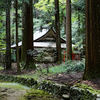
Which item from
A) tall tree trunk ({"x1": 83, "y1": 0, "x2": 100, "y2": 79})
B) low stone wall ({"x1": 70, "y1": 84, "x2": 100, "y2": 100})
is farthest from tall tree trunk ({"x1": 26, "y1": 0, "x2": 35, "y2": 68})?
low stone wall ({"x1": 70, "y1": 84, "x2": 100, "y2": 100})

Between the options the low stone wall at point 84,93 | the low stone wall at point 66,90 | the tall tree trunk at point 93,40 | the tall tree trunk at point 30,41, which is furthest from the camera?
the tall tree trunk at point 30,41

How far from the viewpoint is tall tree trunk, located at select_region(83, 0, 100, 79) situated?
5.08m

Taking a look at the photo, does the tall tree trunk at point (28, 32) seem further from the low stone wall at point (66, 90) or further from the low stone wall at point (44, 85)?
the low stone wall at point (66, 90)

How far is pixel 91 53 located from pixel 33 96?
2788 mm

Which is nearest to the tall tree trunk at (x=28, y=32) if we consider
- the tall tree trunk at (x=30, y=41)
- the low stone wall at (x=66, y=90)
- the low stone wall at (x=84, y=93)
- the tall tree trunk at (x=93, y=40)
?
the tall tree trunk at (x=30, y=41)

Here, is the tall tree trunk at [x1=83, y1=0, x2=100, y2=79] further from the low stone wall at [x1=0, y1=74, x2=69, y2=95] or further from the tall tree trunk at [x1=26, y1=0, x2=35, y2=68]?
the tall tree trunk at [x1=26, y1=0, x2=35, y2=68]

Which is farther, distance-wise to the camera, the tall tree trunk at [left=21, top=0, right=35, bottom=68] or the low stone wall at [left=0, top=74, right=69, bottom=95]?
the tall tree trunk at [left=21, top=0, right=35, bottom=68]

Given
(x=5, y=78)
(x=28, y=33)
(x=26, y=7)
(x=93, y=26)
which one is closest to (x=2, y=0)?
(x=26, y=7)

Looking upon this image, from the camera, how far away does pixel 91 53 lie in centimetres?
514

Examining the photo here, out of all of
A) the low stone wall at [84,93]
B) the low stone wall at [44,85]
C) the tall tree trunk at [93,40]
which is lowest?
the low stone wall at [44,85]

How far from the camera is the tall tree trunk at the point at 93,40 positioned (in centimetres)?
508

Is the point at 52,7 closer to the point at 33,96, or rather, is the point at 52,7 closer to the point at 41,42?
the point at 41,42

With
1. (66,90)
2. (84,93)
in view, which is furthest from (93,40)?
(66,90)

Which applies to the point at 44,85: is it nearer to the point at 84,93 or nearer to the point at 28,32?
the point at 84,93
